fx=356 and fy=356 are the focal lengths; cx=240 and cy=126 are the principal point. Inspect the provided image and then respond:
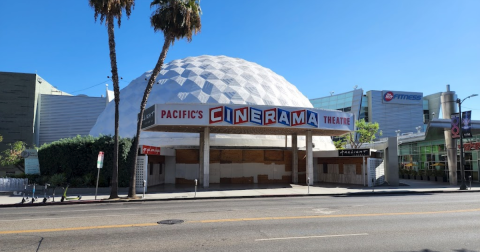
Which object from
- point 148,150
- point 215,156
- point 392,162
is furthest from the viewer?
point 215,156

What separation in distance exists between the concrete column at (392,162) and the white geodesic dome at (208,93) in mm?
7580

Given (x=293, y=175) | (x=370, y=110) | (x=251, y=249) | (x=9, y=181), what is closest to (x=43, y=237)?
(x=251, y=249)

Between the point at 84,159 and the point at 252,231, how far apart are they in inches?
761

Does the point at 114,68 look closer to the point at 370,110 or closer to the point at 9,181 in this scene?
the point at 9,181

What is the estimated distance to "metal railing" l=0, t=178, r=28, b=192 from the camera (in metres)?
23.6

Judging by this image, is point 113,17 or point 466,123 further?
point 466,123

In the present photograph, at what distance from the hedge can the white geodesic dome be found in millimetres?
7137

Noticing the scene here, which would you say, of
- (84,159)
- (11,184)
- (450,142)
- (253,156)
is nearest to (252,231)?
(84,159)

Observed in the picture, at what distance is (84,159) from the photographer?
81.8 ft

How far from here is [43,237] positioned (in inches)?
343

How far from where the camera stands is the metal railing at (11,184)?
23.6 m

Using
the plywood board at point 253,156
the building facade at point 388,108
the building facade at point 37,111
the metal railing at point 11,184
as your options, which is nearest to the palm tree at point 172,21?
the metal railing at point 11,184

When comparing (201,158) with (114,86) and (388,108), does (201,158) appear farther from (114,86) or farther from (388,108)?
(388,108)

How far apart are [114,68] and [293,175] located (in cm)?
1811
